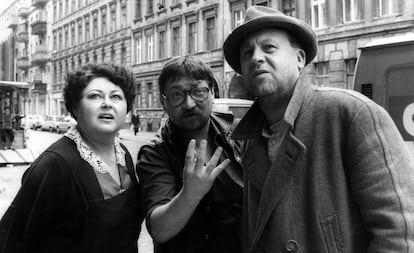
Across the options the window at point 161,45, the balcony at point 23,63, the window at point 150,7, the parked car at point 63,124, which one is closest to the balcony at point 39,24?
the balcony at point 23,63

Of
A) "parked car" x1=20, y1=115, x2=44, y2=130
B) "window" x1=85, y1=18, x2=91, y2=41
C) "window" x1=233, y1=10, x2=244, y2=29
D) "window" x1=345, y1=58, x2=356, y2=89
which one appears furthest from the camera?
"window" x1=85, y1=18, x2=91, y2=41

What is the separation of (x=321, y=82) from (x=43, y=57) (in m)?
40.7

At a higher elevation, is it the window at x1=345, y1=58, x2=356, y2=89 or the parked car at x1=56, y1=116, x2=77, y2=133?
the window at x1=345, y1=58, x2=356, y2=89

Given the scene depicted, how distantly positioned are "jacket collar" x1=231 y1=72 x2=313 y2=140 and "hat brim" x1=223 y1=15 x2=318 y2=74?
0.14 metres

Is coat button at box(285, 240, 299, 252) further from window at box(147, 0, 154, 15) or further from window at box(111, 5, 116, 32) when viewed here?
window at box(111, 5, 116, 32)

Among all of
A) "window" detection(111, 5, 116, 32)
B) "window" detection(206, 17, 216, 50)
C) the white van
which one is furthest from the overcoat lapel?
"window" detection(111, 5, 116, 32)

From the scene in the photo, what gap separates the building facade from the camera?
1850 centimetres

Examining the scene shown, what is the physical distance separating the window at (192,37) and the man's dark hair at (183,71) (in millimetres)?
26073

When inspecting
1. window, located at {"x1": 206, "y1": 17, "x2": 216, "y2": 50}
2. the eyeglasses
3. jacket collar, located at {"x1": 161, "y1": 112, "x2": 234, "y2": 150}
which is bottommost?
jacket collar, located at {"x1": 161, "y1": 112, "x2": 234, "y2": 150}

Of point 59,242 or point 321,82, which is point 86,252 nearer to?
point 59,242

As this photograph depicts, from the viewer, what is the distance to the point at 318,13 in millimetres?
20188

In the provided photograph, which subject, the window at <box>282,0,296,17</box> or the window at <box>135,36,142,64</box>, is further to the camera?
the window at <box>135,36,142,64</box>

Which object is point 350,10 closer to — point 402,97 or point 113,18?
point 402,97

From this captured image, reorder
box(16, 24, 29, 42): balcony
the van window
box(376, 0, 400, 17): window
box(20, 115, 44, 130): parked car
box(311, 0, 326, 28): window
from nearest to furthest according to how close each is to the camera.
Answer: the van window < box(376, 0, 400, 17): window < box(311, 0, 326, 28): window < box(20, 115, 44, 130): parked car < box(16, 24, 29, 42): balcony
